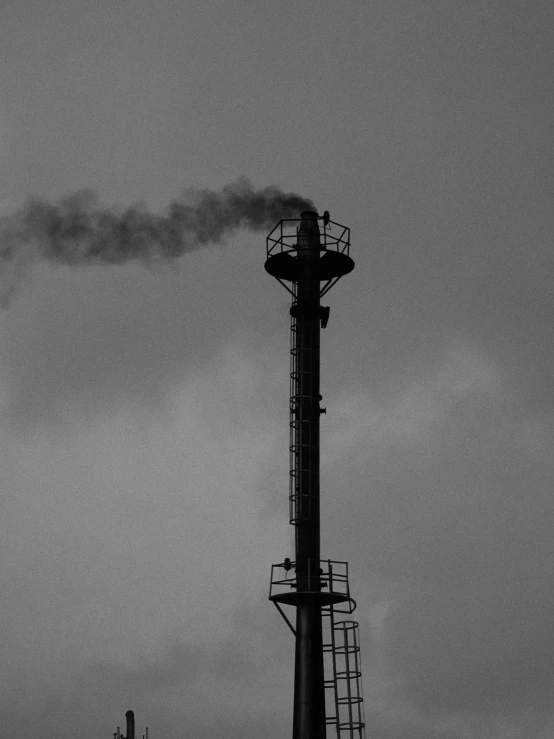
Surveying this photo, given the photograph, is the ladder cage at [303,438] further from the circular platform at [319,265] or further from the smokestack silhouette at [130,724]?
the smokestack silhouette at [130,724]

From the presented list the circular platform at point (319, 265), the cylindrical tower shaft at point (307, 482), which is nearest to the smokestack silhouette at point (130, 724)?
the cylindrical tower shaft at point (307, 482)

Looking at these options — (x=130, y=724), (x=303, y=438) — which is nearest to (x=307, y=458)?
(x=303, y=438)

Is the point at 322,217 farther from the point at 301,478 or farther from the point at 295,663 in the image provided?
the point at 295,663

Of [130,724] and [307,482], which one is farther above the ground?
[307,482]

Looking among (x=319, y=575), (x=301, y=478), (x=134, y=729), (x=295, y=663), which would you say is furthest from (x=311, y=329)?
→ (x=134, y=729)

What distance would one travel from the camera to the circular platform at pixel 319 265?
4144 cm

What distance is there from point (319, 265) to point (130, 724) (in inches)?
671

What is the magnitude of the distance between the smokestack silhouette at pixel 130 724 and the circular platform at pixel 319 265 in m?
16.1

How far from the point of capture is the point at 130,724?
→ 1738 inches

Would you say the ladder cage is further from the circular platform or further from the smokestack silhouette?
the smokestack silhouette

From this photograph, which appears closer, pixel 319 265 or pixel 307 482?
pixel 307 482

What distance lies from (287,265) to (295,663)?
12.6 meters

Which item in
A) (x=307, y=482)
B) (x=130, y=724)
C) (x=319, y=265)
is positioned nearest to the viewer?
(x=307, y=482)

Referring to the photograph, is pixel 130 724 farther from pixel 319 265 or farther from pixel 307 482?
pixel 319 265
